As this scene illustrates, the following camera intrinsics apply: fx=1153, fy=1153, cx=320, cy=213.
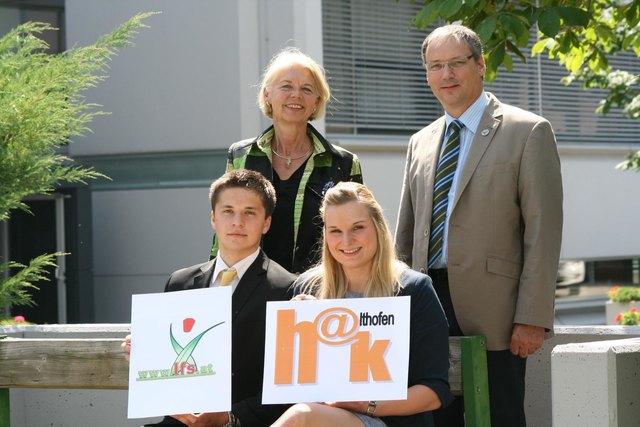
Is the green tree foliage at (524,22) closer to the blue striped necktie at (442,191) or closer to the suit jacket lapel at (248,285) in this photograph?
the blue striped necktie at (442,191)

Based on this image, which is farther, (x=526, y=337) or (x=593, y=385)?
(x=526, y=337)

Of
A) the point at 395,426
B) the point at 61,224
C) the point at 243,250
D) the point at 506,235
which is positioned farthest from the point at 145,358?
the point at 61,224

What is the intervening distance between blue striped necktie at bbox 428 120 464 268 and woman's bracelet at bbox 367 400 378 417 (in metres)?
0.83

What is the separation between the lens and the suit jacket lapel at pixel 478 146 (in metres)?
4.64

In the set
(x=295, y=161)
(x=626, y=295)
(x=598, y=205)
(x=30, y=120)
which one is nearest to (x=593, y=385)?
(x=295, y=161)

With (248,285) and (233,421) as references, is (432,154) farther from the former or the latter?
(233,421)

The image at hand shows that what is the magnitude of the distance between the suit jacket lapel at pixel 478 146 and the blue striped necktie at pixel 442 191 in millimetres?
92

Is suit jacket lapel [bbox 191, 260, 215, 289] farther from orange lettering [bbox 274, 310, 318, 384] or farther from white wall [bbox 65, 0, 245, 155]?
white wall [bbox 65, 0, 245, 155]

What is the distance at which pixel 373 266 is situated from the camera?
436cm

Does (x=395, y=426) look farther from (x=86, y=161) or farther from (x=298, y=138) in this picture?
(x=86, y=161)

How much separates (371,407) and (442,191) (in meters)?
1.05

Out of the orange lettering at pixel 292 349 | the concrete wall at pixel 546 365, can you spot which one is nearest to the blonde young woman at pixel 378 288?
the orange lettering at pixel 292 349

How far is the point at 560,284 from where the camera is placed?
16234 mm

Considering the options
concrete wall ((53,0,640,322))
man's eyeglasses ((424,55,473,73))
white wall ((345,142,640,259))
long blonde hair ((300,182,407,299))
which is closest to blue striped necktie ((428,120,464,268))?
man's eyeglasses ((424,55,473,73))
